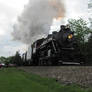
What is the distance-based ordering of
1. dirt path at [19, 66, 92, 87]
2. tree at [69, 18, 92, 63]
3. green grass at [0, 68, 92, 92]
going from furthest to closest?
tree at [69, 18, 92, 63] < dirt path at [19, 66, 92, 87] < green grass at [0, 68, 92, 92]

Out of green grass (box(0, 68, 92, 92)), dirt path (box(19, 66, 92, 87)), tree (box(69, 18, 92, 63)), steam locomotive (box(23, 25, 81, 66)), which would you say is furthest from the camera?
tree (box(69, 18, 92, 63))

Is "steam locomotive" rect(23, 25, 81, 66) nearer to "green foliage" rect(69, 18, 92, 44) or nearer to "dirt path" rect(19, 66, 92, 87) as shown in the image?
"dirt path" rect(19, 66, 92, 87)

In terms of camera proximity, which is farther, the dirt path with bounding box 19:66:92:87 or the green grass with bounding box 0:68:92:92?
the dirt path with bounding box 19:66:92:87

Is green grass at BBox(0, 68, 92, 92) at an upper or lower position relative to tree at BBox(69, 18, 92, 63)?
lower

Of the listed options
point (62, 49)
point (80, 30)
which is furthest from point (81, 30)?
point (62, 49)

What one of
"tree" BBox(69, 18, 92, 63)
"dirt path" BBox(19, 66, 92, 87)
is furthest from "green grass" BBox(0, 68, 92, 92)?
"tree" BBox(69, 18, 92, 63)

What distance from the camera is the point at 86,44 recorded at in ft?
150

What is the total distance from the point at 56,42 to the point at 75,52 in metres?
1.97

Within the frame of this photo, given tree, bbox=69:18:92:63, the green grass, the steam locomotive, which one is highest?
tree, bbox=69:18:92:63

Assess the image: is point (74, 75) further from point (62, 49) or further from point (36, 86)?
point (62, 49)

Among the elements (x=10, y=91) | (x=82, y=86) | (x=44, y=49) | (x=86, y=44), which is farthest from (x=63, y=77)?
(x=86, y=44)

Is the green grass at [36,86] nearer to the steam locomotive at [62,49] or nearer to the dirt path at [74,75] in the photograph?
the dirt path at [74,75]

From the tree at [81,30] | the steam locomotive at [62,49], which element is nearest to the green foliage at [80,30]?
the tree at [81,30]

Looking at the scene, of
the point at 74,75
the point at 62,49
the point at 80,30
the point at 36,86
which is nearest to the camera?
the point at 74,75
